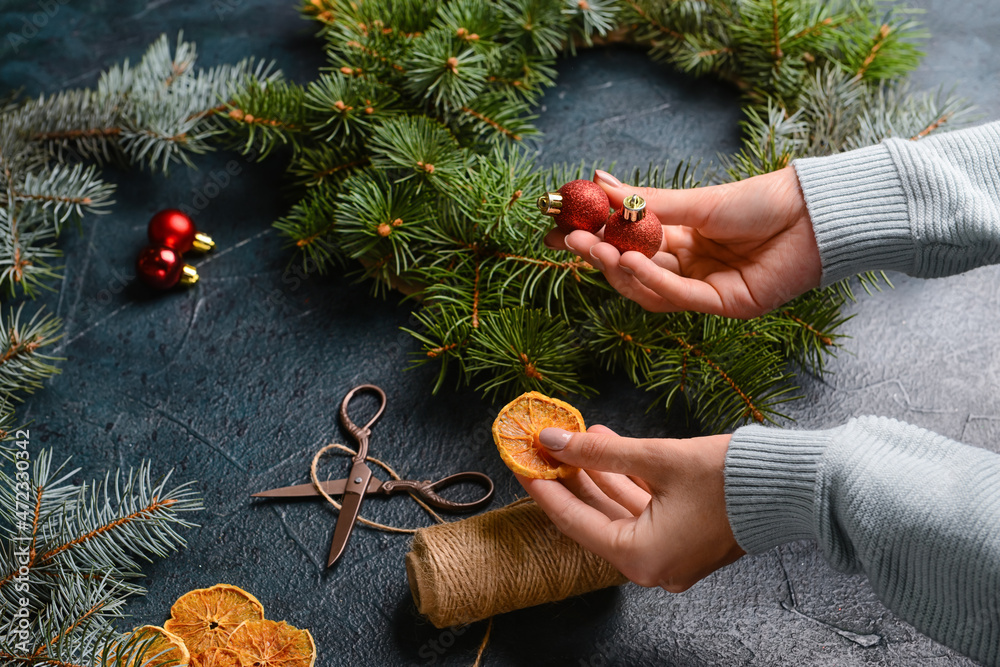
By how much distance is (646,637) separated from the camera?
1.09 meters

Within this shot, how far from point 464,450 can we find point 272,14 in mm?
1117

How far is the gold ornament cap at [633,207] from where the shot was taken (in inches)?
40.2

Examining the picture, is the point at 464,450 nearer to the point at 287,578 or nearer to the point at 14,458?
the point at 287,578

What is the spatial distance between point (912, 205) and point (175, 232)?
46.1 inches

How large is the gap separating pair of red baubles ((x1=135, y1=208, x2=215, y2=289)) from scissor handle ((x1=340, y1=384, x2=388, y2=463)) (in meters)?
0.37

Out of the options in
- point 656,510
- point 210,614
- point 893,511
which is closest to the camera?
point 893,511

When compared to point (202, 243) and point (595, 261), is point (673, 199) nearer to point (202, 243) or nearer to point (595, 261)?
point (595, 261)

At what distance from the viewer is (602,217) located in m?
1.09

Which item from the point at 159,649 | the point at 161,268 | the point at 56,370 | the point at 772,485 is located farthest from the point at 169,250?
the point at 772,485

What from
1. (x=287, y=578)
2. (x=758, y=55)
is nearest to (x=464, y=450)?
(x=287, y=578)

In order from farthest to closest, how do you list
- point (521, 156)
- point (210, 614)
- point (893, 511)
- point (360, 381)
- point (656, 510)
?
point (521, 156) → point (360, 381) → point (210, 614) → point (656, 510) → point (893, 511)

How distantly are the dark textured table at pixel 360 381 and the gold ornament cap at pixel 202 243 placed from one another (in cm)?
4

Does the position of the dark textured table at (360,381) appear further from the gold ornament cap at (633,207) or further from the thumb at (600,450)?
the gold ornament cap at (633,207)

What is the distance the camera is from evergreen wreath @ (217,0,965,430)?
118 centimetres
